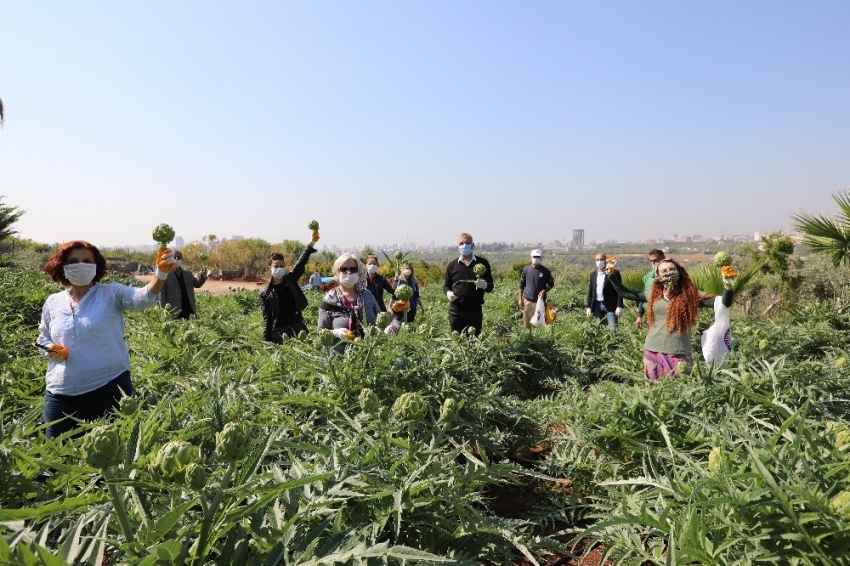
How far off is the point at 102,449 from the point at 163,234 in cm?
153

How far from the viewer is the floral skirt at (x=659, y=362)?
3861 millimetres

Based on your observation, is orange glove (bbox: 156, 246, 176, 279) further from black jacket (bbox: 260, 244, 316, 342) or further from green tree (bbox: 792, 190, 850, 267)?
green tree (bbox: 792, 190, 850, 267)

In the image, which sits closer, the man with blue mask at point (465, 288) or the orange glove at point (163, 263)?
the orange glove at point (163, 263)

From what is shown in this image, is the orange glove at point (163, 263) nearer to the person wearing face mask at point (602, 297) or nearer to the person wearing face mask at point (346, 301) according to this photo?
the person wearing face mask at point (346, 301)

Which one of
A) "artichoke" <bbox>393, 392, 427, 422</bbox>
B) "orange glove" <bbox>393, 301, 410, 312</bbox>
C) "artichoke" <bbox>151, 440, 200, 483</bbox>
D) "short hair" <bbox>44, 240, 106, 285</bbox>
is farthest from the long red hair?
"short hair" <bbox>44, 240, 106, 285</bbox>

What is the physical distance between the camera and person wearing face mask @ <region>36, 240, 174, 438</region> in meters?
2.51

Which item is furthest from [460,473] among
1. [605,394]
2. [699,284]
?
[699,284]

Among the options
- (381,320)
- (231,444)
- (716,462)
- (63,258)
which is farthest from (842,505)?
(63,258)

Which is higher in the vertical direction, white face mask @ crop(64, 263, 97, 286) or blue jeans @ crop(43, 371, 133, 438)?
white face mask @ crop(64, 263, 97, 286)

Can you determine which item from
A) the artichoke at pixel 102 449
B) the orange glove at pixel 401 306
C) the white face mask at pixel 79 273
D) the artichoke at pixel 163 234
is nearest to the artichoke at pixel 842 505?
the artichoke at pixel 102 449

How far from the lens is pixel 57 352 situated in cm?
247

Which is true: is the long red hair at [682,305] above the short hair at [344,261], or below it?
below

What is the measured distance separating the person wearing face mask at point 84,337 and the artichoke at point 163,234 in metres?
0.14

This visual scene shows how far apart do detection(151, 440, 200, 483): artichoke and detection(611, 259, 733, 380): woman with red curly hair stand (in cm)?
362
